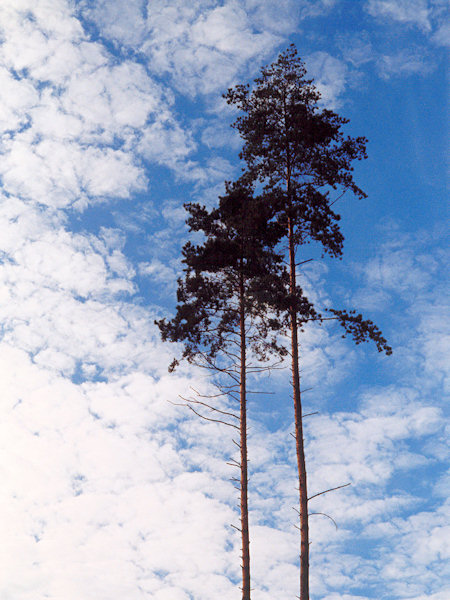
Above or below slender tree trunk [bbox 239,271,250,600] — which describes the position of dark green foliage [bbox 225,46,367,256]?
above

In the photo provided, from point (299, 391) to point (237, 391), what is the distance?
1.93 metres

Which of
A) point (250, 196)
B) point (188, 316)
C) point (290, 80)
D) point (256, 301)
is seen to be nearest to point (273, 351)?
point (256, 301)

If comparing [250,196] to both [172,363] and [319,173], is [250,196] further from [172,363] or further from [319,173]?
[172,363]

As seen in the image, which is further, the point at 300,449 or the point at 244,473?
the point at 244,473

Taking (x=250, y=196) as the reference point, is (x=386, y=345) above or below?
below

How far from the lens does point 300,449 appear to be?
1436cm

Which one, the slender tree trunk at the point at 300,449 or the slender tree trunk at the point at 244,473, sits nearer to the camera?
the slender tree trunk at the point at 300,449

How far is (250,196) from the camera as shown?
17688 millimetres

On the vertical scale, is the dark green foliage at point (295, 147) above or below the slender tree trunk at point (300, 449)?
above

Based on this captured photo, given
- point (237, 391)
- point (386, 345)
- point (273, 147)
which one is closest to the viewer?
point (386, 345)

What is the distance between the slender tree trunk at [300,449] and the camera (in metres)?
13.4

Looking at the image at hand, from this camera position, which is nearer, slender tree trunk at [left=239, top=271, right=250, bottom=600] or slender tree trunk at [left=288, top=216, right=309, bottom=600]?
slender tree trunk at [left=288, top=216, right=309, bottom=600]

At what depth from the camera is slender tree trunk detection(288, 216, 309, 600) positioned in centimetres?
1345

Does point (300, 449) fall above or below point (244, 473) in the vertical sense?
above
